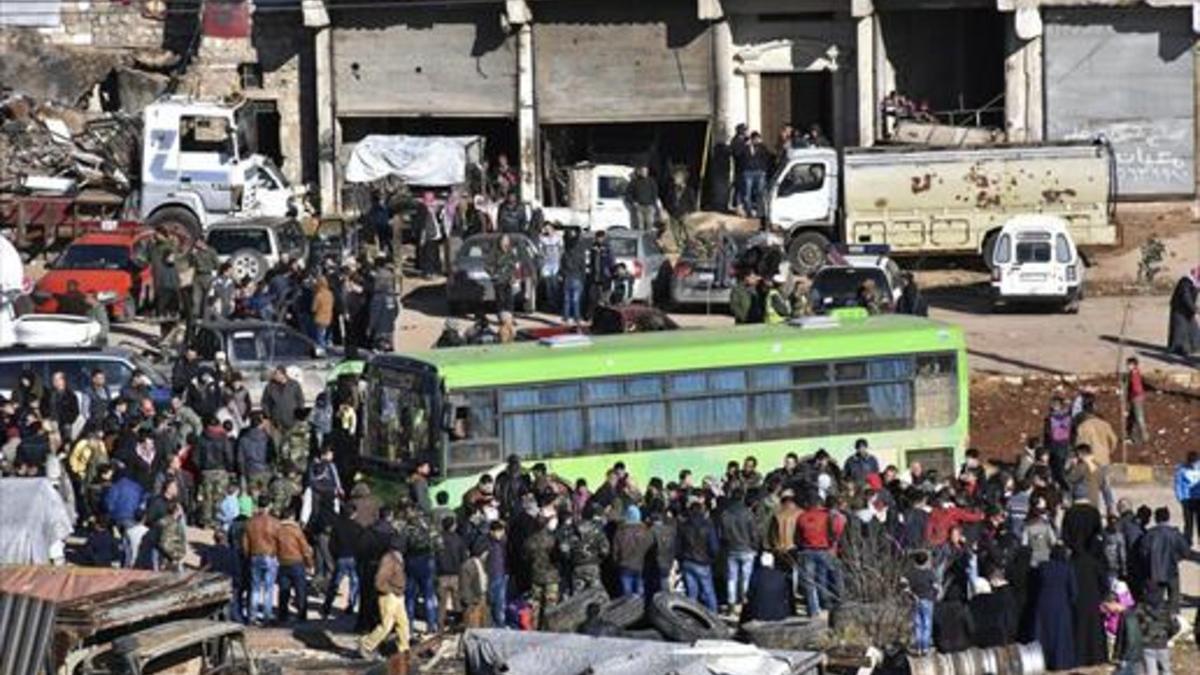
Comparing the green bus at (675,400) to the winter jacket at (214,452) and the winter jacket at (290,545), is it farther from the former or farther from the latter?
the winter jacket at (290,545)

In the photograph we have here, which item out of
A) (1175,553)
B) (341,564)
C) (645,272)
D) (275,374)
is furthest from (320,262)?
(1175,553)

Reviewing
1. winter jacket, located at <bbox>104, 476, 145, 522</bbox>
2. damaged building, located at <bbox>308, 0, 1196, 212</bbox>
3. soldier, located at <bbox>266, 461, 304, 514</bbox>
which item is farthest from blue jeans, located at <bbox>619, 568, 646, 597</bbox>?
damaged building, located at <bbox>308, 0, 1196, 212</bbox>

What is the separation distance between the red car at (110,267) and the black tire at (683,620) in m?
19.1

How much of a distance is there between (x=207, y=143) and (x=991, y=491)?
23782 mm

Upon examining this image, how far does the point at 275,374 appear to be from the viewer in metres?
43.1

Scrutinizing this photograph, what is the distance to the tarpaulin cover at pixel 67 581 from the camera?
33.4m

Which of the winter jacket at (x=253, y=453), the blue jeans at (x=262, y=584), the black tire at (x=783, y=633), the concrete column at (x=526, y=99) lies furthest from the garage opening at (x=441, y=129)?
the black tire at (x=783, y=633)

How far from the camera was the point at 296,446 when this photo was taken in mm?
40906

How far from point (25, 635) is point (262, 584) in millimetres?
5190

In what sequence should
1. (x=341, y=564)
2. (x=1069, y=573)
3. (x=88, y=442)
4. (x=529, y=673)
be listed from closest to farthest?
(x=529, y=673) → (x=1069, y=573) → (x=341, y=564) → (x=88, y=442)

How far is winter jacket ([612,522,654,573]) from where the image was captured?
36125mm

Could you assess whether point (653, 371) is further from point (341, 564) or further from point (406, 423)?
point (341, 564)

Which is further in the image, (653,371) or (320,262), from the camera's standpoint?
(320,262)

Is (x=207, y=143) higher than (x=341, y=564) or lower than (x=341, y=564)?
higher
